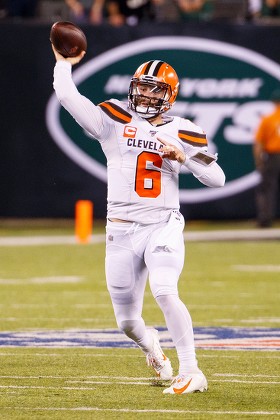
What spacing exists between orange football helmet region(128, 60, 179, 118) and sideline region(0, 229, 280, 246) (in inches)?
424

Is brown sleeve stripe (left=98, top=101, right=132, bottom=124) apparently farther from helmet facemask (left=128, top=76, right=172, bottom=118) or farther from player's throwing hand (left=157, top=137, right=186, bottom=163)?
player's throwing hand (left=157, top=137, right=186, bottom=163)

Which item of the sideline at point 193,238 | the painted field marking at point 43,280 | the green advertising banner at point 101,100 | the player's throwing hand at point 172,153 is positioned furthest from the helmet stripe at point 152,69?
the green advertising banner at point 101,100

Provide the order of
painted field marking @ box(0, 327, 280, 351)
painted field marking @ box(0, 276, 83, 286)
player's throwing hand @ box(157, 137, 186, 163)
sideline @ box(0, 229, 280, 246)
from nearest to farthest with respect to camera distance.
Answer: player's throwing hand @ box(157, 137, 186, 163) → painted field marking @ box(0, 327, 280, 351) → painted field marking @ box(0, 276, 83, 286) → sideline @ box(0, 229, 280, 246)

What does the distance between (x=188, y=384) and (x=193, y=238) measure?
11886 millimetres

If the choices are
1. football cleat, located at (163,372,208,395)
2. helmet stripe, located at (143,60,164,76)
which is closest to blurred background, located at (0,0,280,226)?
helmet stripe, located at (143,60,164,76)

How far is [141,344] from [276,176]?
1315 centimetres

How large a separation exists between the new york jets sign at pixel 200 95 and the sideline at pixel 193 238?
1.40 meters

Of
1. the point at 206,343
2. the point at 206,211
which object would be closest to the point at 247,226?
the point at 206,211

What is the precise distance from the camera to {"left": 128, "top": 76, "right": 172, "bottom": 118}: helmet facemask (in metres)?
7.26

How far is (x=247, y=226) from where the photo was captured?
69.2 feet

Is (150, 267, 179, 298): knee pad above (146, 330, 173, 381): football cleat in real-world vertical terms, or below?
above

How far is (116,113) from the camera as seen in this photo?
7.27 metres

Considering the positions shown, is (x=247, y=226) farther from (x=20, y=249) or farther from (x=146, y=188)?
(x=146, y=188)

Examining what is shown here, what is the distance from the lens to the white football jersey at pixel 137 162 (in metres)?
7.18
